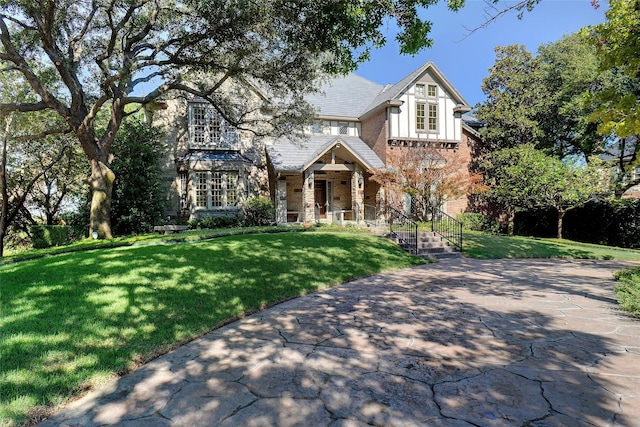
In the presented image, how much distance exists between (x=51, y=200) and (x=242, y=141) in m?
12.4

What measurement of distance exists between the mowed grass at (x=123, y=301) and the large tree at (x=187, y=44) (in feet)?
16.1

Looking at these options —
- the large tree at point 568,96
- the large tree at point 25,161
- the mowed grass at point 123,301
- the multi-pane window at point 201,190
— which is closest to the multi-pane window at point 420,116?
the large tree at point 568,96

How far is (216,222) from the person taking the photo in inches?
686

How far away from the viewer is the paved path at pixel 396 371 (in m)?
2.64

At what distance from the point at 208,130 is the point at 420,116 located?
1316 cm

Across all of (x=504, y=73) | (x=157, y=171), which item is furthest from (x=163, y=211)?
(x=504, y=73)

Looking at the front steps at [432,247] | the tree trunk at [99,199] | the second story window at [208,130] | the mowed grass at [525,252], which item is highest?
the second story window at [208,130]

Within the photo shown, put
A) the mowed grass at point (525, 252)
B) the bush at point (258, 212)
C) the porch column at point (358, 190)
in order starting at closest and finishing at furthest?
1. the mowed grass at point (525, 252)
2. the bush at point (258, 212)
3. the porch column at point (358, 190)

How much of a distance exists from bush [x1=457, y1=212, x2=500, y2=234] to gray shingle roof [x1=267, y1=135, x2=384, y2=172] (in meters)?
6.60

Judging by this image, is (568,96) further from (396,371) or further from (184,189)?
(396,371)

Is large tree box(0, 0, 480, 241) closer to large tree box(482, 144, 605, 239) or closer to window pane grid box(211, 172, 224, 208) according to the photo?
window pane grid box(211, 172, 224, 208)

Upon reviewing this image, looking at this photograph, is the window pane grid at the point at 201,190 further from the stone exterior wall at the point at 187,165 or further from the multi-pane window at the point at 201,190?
the stone exterior wall at the point at 187,165

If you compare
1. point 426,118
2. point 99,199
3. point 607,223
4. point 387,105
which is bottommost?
point 607,223

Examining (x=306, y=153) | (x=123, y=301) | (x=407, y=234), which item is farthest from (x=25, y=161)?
(x=407, y=234)
